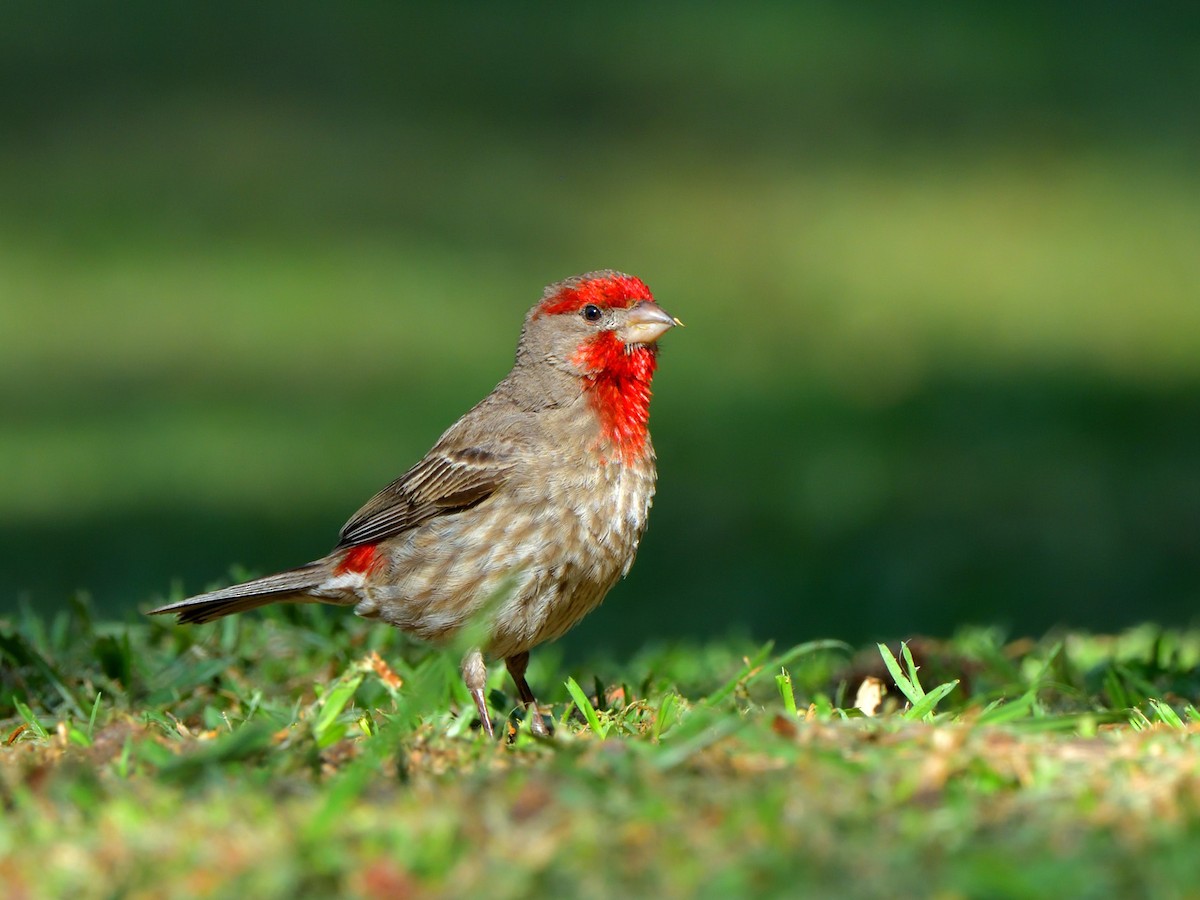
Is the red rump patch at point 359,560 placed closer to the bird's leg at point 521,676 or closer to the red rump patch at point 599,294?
the bird's leg at point 521,676

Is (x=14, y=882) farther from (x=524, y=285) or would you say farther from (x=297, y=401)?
(x=524, y=285)

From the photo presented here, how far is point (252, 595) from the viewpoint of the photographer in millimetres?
5211

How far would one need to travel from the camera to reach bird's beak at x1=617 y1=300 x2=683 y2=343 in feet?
17.3

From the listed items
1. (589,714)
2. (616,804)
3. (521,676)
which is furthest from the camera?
(521,676)

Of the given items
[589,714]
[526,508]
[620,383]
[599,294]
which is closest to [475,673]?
[526,508]

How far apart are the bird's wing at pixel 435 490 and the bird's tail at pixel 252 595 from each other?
0.16 m

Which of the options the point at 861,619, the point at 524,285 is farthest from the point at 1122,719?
the point at 524,285

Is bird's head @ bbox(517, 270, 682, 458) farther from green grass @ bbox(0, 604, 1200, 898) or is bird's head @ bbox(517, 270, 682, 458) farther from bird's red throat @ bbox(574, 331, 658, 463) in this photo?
Answer: green grass @ bbox(0, 604, 1200, 898)

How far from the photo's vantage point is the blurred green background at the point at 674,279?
8.64 metres

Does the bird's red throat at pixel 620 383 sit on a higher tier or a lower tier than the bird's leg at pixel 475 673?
higher

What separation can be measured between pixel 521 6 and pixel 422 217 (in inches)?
218

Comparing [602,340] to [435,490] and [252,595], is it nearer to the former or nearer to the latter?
[435,490]

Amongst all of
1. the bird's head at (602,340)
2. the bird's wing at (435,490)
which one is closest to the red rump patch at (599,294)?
the bird's head at (602,340)

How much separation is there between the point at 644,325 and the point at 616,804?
8.71 ft
